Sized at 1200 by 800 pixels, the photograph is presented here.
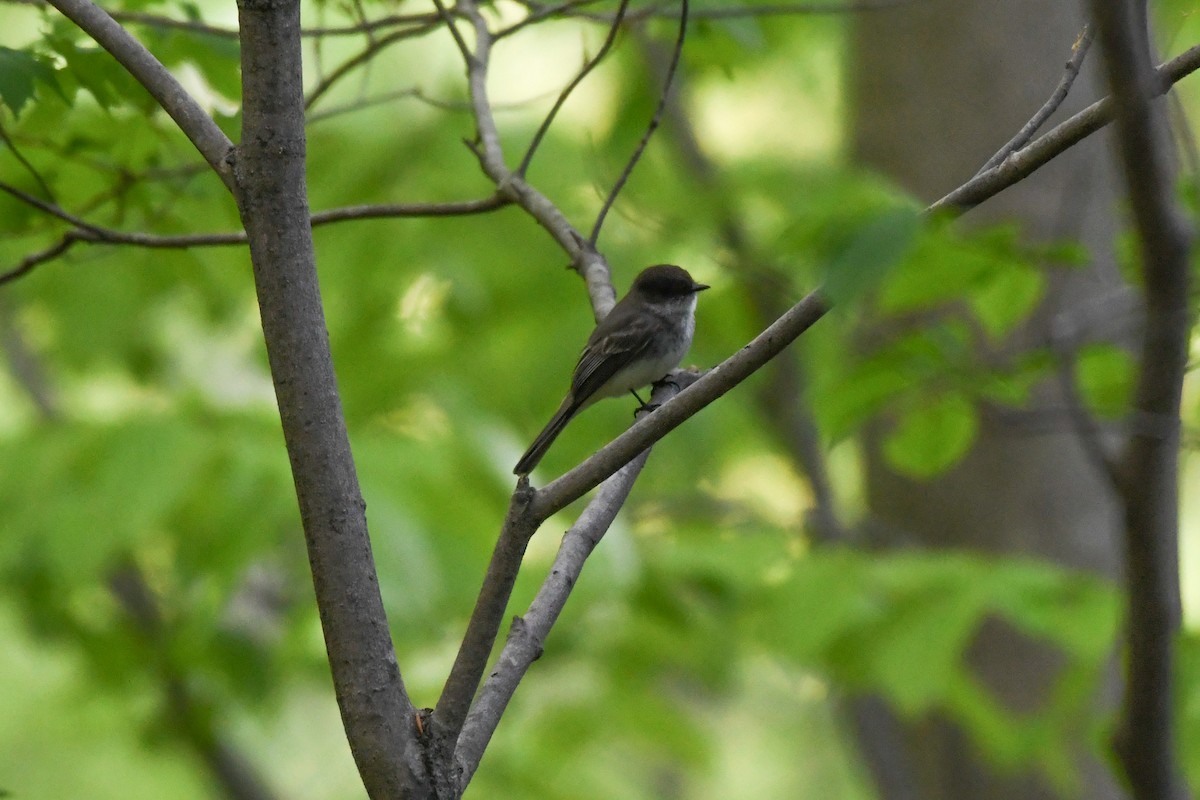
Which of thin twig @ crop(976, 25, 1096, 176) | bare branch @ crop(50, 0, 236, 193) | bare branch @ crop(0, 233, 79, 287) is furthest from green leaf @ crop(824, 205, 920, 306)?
bare branch @ crop(0, 233, 79, 287)

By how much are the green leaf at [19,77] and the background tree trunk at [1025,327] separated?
475cm

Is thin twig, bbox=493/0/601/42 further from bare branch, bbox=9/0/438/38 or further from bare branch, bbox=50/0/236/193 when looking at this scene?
bare branch, bbox=50/0/236/193

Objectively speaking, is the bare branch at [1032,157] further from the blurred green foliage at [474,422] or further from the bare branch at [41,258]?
the bare branch at [41,258]

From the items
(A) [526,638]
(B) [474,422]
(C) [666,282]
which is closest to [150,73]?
(A) [526,638]

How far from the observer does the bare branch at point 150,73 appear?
7.16 ft

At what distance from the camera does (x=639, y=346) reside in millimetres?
4566

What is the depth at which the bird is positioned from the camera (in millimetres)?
4348

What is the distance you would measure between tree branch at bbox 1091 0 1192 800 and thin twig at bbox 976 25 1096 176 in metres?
0.30

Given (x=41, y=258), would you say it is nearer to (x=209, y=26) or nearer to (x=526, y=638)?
(x=209, y=26)

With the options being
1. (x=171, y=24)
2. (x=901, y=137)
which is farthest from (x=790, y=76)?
(x=171, y=24)

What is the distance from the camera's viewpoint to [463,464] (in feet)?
16.3

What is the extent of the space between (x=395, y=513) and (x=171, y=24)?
1.92 metres

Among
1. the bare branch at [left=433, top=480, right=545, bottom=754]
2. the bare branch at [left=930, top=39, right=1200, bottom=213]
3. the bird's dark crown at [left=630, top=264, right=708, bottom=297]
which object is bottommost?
the bare branch at [left=433, top=480, right=545, bottom=754]

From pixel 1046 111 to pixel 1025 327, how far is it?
437cm
